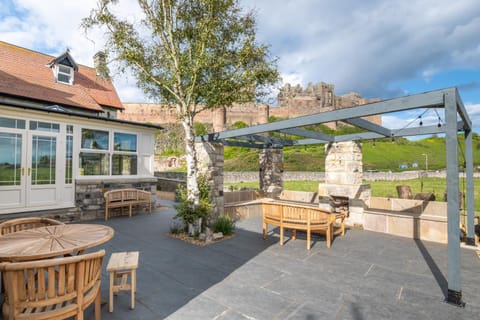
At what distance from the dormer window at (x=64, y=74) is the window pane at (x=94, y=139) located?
6.68m

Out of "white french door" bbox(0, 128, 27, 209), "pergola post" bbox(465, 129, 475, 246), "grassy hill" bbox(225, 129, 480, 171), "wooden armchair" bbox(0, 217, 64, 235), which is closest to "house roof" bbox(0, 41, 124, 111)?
"white french door" bbox(0, 128, 27, 209)

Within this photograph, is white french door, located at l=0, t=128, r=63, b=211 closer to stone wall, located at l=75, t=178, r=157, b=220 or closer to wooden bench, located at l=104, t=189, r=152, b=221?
stone wall, located at l=75, t=178, r=157, b=220

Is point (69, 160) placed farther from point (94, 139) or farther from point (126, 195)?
point (126, 195)

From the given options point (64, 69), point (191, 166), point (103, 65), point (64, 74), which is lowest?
point (191, 166)

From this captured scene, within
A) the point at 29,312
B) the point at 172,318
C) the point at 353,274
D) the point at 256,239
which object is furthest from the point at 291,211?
the point at 29,312

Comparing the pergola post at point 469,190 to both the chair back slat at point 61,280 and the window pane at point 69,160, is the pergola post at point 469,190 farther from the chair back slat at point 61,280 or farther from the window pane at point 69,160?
the window pane at point 69,160

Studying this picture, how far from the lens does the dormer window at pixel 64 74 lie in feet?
38.8

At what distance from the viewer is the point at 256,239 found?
17.5ft

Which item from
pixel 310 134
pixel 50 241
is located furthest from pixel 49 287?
pixel 310 134

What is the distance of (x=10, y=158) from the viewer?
612 cm

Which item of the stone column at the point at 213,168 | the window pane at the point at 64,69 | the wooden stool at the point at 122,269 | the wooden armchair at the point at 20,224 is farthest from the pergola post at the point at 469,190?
the window pane at the point at 64,69

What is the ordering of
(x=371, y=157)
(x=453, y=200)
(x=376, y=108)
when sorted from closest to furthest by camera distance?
(x=453, y=200)
(x=376, y=108)
(x=371, y=157)

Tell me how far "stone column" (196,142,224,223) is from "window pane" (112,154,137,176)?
11.6 ft

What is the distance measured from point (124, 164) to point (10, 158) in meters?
2.89
